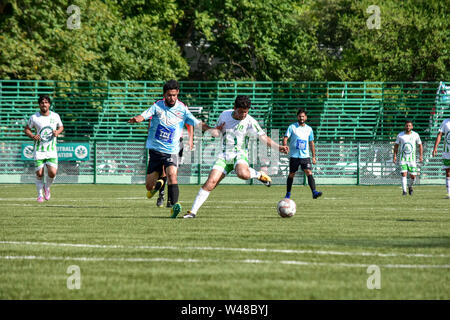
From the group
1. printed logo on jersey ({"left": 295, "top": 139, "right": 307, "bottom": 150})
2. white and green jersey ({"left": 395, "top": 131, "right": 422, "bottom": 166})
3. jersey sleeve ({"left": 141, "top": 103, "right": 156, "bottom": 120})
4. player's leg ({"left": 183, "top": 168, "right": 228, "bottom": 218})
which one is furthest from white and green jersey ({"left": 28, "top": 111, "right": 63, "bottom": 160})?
white and green jersey ({"left": 395, "top": 131, "right": 422, "bottom": 166})

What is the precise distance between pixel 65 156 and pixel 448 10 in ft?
73.6

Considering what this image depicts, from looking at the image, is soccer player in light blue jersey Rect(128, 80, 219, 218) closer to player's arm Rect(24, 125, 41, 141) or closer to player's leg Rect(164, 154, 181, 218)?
player's leg Rect(164, 154, 181, 218)

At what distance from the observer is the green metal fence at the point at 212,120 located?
31625 millimetres

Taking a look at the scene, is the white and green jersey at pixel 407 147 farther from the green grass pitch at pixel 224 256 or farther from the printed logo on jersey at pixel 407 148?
the green grass pitch at pixel 224 256

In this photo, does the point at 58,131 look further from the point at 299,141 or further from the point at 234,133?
the point at 299,141

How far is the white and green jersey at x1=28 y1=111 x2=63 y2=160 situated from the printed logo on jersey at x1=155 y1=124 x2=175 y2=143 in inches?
160

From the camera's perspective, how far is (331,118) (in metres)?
33.3

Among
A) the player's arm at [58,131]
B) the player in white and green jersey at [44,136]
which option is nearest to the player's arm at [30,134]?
the player in white and green jersey at [44,136]

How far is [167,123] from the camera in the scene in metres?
14.0

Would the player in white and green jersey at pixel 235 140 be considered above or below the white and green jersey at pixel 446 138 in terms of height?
below

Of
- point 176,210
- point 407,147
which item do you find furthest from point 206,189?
point 407,147

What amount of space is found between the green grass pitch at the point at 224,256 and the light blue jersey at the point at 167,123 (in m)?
1.36

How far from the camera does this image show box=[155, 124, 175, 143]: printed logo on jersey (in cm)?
1413

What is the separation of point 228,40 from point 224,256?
35.9m
